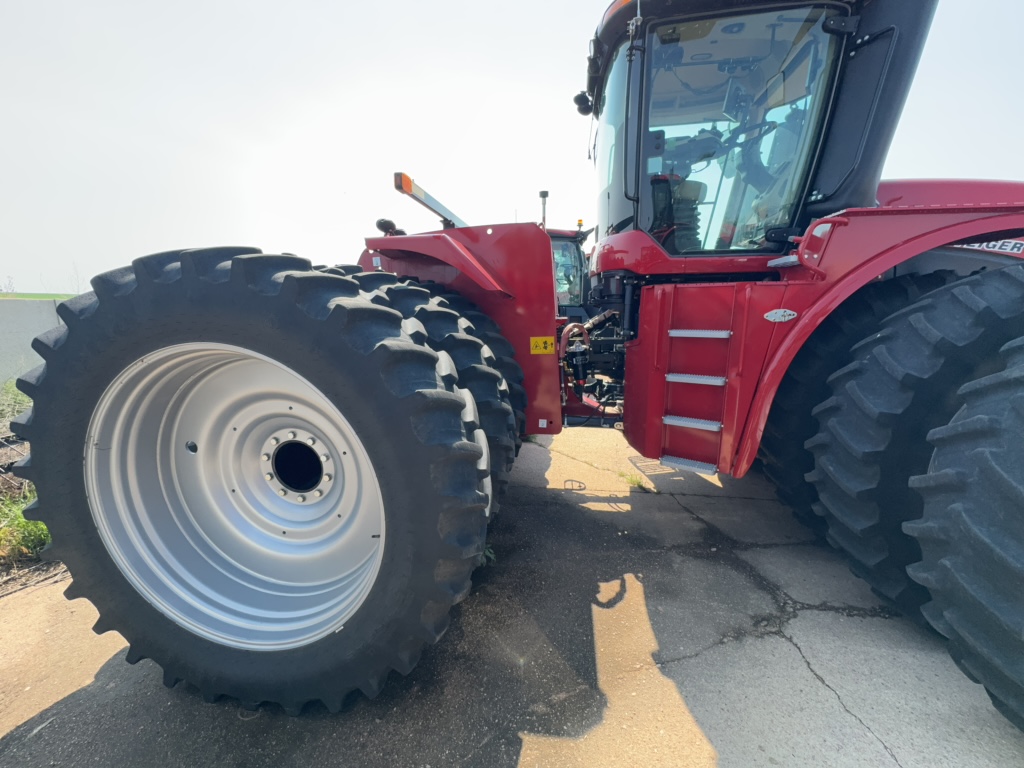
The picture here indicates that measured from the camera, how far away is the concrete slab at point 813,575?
204cm

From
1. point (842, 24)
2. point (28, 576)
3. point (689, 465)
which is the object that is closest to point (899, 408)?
point (689, 465)

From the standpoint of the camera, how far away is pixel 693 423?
7.08ft

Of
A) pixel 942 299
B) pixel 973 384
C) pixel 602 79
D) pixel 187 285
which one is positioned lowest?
pixel 973 384

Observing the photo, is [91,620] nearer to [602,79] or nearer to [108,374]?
[108,374]

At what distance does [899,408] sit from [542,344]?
4.90ft

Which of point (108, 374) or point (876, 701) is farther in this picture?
point (876, 701)

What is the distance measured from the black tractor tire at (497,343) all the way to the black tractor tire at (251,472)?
0.84 m

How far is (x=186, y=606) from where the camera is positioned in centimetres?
154

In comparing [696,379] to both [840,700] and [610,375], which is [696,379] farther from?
[840,700]

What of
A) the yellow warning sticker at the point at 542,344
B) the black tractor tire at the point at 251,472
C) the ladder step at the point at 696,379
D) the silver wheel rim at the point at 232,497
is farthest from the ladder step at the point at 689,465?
the silver wheel rim at the point at 232,497

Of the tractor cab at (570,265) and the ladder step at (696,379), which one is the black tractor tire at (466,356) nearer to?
the ladder step at (696,379)

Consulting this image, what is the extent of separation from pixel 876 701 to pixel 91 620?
3097mm

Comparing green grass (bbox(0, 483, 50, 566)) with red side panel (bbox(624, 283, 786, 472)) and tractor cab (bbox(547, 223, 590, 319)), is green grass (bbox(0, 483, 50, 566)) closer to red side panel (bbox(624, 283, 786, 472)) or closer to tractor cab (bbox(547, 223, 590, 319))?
red side panel (bbox(624, 283, 786, 472))

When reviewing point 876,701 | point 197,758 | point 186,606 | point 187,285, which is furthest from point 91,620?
point 876,701
